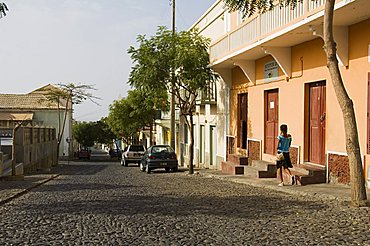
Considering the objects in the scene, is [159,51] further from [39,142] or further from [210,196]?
[210,196]

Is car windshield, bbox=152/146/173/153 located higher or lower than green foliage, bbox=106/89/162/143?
lower

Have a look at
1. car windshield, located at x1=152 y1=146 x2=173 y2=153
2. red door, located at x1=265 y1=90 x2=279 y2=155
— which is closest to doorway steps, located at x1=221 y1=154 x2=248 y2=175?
red door, located at x1=265 y1=90 x2=279 y2=155

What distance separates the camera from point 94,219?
33.2ft

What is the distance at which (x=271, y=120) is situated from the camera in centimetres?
2170

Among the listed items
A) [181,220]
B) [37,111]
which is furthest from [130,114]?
[181,220]

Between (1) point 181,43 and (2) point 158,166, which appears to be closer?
(1) point 181,43

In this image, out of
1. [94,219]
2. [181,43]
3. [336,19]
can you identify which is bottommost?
[94,219]

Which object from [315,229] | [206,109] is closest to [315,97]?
[315,229]

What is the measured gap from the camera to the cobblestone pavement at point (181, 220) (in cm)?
824

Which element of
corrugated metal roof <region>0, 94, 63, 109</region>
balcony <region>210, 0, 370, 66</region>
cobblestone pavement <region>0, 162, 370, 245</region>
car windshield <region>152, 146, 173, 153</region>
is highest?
corrugated metal roof <region>0, 94, 63, 109</region>

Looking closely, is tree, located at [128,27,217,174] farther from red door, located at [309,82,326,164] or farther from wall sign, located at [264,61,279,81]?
red door, located at [309,82,326,164]

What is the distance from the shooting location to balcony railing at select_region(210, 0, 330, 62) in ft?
49.2

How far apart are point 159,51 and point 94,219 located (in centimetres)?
1764

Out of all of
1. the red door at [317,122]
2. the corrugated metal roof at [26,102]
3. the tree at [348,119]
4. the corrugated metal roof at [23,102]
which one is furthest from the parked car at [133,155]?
the tree at [348,119]
